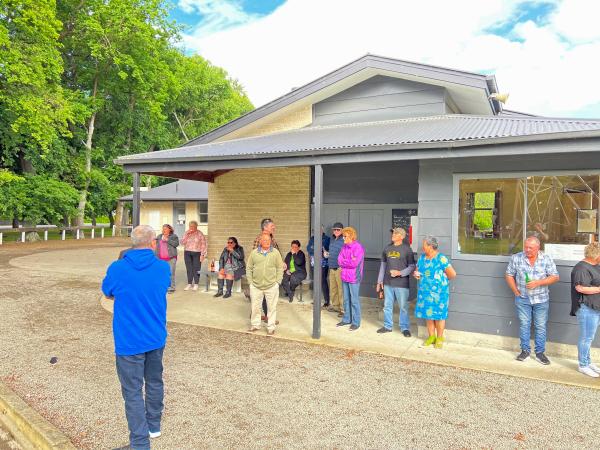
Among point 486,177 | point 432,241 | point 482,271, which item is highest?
point 486,177

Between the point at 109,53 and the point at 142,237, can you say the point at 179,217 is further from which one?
the point at 142,237

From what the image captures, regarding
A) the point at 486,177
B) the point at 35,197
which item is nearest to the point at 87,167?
the point at 35,197

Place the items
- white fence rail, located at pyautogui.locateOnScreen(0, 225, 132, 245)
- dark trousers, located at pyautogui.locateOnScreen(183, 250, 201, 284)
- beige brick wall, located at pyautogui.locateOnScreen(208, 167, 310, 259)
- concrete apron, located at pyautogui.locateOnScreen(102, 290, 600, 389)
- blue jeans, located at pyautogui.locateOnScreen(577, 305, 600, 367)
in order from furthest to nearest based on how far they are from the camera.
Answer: white fence rail, located at pyautogui.locateOnScreen(0, 225, 132, 245) → dark trousers, located at pyautogui.locateOnScreen(183, 250, 201, 284) → beige brick wall, located at pyautogui.locateOnScreen(208, 167, 310, 259) → concrete apron, located at pyautogui.locateOnScreen(102, 290, 600, 389) → blue jeans, located at pyautogui.locateOnScreen(577, 305, 600, 367)

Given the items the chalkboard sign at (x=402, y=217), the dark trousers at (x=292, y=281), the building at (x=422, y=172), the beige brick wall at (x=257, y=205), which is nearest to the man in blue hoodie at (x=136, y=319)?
the building at (x=422, y=172)

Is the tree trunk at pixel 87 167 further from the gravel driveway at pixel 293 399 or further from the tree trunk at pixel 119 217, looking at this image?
the gravel driveway at pixel 293 399

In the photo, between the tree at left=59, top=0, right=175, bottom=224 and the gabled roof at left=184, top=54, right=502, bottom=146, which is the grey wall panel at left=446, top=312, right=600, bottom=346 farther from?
the tree at left=59, top=0, right=175, bottom=224

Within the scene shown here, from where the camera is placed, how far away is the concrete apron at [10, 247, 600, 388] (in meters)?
5.45

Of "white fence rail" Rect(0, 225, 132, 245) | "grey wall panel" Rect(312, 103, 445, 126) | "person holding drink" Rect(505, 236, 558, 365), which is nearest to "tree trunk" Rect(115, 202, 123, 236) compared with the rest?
"white fence rail" Rect(0, 225, 132, 245)

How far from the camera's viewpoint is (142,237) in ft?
11.6

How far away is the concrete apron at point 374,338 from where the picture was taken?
17.9 ft

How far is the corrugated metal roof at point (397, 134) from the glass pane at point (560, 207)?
28.2 inches

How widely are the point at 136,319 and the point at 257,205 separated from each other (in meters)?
7.16

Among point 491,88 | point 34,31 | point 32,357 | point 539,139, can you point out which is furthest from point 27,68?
point 539,139

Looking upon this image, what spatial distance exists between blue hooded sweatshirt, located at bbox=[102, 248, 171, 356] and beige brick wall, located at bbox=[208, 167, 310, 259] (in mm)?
6569
